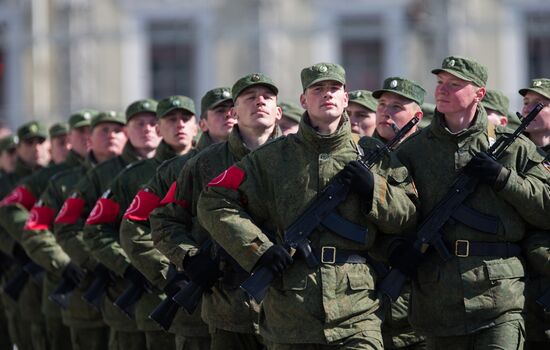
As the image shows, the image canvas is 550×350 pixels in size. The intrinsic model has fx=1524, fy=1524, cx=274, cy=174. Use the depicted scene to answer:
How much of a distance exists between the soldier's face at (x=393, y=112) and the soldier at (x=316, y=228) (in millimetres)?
1627

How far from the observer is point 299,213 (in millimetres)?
8328

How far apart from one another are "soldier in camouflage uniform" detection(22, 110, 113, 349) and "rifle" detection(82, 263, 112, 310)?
2.22 feet

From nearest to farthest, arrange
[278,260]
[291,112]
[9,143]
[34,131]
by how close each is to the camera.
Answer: [278,260] < [291,112] < [34,131] < [9,143]

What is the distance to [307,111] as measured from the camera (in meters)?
8.54

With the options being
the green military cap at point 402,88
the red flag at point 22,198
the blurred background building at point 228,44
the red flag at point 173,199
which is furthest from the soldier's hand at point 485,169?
the blurred background building at point 228,44

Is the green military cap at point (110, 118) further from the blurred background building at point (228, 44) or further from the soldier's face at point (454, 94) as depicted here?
the blurred background building at point (228, 44)

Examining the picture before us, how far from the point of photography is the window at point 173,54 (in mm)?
34844

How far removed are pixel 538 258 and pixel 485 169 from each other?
70cm

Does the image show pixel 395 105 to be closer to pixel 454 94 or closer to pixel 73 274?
pixel 454 94

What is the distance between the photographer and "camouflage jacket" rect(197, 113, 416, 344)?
8.17 metres

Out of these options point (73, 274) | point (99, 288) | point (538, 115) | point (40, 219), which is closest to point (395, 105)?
point (538, 115)

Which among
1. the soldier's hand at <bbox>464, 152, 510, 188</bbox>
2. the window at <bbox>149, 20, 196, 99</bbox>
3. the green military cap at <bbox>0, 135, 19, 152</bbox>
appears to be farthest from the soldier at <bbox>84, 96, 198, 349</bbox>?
the window at <bbox>149, 20, 196, 99</bbox>

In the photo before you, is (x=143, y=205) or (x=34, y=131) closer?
(x=143, y=205)

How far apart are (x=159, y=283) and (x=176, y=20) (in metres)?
25.1
